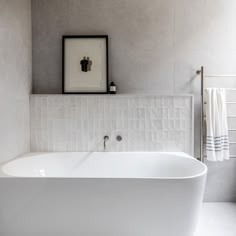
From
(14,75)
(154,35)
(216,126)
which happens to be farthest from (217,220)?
(14,75)

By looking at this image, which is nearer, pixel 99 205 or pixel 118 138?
pixel 99 205

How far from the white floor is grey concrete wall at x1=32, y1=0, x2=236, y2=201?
0.19 m

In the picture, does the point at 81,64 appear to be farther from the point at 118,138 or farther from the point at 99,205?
the point at 99,205

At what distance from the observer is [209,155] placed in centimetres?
252

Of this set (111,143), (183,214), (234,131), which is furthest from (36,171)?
(234,131)

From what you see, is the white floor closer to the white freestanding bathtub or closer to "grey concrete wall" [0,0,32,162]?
the white freestanding bathtub

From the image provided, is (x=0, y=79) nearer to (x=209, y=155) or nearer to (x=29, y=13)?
(x=29, y=13)

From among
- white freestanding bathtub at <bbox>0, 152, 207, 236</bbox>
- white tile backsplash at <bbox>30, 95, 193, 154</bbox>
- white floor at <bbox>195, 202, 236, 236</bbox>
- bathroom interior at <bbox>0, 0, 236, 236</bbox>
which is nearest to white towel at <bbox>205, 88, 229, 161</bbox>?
bathroom interior at <bbox>0, 0, 236, 236</bbox>

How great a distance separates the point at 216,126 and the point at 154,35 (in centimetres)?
123

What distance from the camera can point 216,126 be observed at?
8.33 ft

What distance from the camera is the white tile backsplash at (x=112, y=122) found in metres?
2.62

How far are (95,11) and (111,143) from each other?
4.99 ft

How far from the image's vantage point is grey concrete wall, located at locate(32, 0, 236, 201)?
2680 millimetres

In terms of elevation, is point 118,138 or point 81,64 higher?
point 81,64
